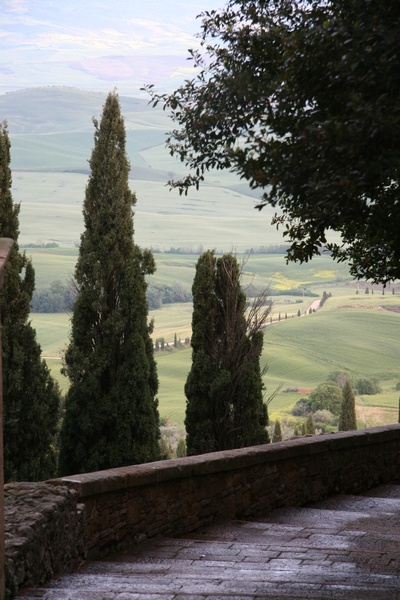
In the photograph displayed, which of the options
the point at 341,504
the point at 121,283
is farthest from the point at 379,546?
the point at 121,283

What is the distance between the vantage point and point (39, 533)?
5.36 m

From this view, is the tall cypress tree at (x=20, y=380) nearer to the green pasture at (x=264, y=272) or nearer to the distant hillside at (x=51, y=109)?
the green pasture at (x=264, y=272)

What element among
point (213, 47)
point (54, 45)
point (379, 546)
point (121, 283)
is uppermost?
point (54, 45)

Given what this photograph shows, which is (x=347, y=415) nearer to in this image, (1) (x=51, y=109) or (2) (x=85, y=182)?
(2) (x=85, y=182)

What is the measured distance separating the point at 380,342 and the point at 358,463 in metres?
75.2

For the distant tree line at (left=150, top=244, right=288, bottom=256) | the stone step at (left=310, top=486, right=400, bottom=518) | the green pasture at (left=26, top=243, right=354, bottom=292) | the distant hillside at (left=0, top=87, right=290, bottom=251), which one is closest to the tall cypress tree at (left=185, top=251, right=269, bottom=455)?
the stone step at (left=310, top=486, right=400, bottom=518)

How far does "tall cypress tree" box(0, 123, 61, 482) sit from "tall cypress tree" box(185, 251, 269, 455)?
133 inches

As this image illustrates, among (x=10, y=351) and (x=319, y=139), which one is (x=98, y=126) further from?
(x=319, y=139)

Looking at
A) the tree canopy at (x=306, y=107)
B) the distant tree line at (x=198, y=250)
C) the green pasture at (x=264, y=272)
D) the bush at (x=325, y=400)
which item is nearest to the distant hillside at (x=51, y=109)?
the distant tree line at (x=198, y=250)

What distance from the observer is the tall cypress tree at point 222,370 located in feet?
64.6

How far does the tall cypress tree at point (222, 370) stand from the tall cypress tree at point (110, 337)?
1118 mm

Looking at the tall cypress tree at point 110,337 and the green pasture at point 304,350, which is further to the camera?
the green pasture at point 304,350

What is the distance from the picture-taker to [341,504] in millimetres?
10203

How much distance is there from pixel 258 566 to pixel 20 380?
12.1 m
